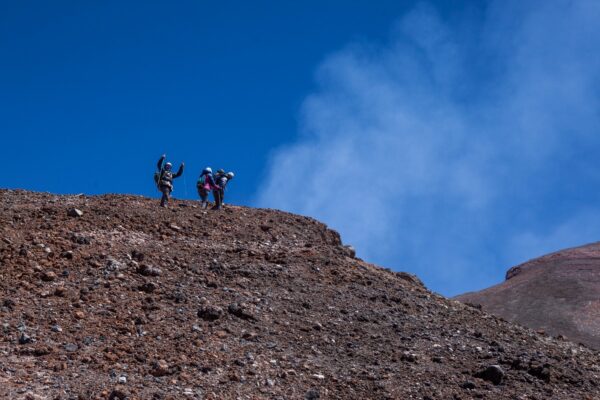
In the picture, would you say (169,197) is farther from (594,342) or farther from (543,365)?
(594,342)

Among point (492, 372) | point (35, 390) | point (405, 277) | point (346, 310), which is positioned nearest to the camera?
point (35, 390)

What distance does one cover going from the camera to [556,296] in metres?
32.8

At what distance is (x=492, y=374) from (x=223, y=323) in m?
4.34

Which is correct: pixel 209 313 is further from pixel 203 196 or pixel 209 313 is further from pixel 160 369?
pixel 203 196

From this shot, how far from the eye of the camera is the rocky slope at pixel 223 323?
35.1 feet

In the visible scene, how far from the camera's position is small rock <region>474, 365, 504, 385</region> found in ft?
41.6

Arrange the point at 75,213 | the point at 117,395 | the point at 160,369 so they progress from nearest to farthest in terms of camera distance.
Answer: the point at 117,395 → the point at 160,369 → the point at 75,213

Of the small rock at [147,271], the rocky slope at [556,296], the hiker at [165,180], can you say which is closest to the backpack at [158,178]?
the hiker at [165,180]

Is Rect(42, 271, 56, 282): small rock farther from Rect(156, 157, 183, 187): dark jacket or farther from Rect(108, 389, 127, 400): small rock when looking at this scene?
Rect(156, 157, 183, 187): dark jacket

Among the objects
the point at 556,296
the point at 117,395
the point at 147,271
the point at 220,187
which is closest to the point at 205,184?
the point at 220,187

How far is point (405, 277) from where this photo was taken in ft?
64.2

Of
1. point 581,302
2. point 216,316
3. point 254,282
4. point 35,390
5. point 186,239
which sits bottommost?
point 35,390

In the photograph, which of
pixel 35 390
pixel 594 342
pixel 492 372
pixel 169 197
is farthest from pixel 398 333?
pixel 594 342

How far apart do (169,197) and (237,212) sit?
6.12 ft
